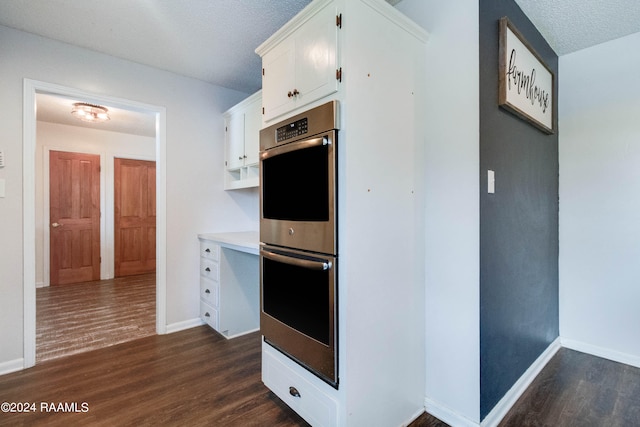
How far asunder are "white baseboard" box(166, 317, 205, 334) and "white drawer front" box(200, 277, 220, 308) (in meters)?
0.25

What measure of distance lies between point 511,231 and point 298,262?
4.25 feet

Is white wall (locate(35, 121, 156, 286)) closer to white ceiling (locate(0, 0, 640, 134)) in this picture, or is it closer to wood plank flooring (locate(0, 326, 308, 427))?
white ceiling (locate(0, 0, 640, 134))

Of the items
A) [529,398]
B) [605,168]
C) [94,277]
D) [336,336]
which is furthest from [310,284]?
[94,277]

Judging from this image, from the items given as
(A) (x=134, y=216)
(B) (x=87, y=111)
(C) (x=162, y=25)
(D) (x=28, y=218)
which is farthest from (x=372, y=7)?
(A) (x=134, y=216)

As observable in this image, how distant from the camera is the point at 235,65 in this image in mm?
2758

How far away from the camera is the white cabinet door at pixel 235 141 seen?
2.94 metres

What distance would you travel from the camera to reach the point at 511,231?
180 centimetres

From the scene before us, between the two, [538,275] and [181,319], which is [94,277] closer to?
[181,319]

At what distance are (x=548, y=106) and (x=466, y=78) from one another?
118 centimetres

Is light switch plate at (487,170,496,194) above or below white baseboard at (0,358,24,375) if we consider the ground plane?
above

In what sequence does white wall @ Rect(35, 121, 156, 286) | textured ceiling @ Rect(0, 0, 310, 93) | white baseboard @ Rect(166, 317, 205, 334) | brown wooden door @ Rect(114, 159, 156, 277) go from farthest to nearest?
1. brown wooden door @ Rect(114, 159, 156, 277)
2. white wall @ Rect(35, 121, 156, 286)
3. white baseboard @ Rect(166, 317, 205, 334)
4. textured ceiling @ Rect(0, 0, 310, 93)

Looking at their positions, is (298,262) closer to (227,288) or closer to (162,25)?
(227,288)

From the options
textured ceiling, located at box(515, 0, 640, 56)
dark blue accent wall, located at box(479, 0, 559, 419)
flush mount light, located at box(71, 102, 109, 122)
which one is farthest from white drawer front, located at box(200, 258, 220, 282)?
textured ceiling, located at box(515, 0, 640, 56)

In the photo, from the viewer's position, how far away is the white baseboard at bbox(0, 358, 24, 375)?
2.14 metres
